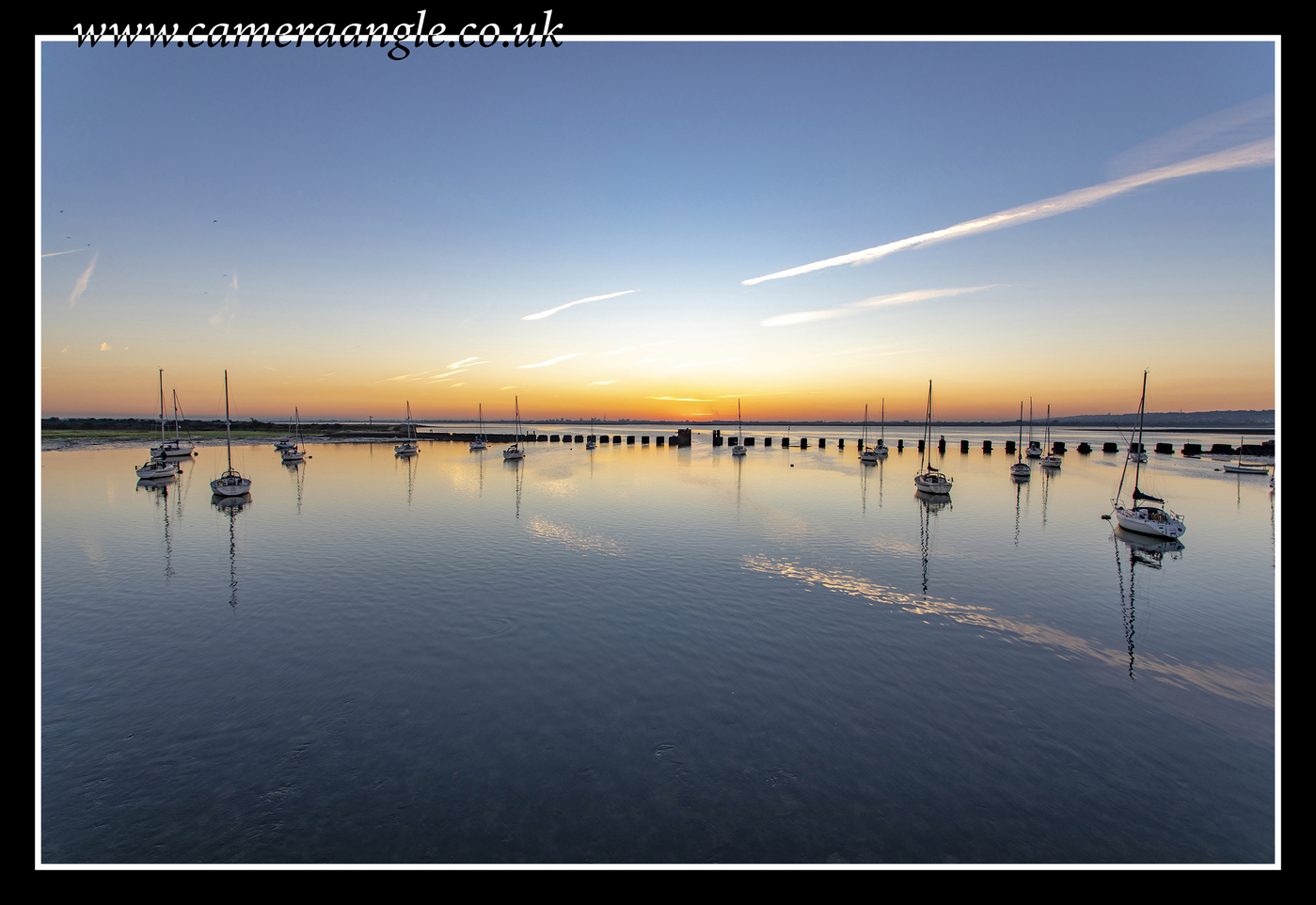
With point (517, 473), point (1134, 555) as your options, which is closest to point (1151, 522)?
point (1134, 555)

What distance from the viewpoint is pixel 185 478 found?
56.2 meters

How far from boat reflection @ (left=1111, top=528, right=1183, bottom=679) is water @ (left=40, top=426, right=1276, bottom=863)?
0.91ft

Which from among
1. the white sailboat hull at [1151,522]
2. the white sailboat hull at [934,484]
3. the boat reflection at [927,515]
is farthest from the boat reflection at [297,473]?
the white sailboat hull at [1151,522]

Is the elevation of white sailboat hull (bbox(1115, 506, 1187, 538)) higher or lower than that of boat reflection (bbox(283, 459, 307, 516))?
lower

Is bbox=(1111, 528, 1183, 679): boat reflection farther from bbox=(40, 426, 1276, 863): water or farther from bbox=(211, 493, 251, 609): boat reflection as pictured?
bbox=(211, 493, 251, 609): boat reflection

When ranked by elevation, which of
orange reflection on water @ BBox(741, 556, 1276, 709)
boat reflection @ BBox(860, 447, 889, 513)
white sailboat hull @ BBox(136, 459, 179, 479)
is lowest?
orange reflection on water @ BBox(741, 556, 1276, 709)

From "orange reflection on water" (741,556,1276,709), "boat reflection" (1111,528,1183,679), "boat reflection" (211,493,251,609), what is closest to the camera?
"orange reflection on water" (741,556,1276,709)

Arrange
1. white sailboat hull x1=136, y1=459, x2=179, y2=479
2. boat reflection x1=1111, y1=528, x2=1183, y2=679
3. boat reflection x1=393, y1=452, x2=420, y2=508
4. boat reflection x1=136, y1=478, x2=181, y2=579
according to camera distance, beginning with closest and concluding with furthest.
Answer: boat reflection x1=1111, y1=528, x2=1183, y2=679
boat reflection x1=136, y1=478, x2=181, y2=579
white sailboat hull x1=136, y1=459, x2=179, y2=479
boat reflection x1=393, y1=452, x2=420, y2=508

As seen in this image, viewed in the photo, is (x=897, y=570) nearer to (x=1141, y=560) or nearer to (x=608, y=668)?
(x=1141, y=560)

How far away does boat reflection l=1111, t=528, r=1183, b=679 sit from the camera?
1900 cm

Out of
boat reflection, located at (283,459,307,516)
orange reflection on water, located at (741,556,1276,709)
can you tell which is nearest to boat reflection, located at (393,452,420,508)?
boat reflection, located at (283,459,307,516)

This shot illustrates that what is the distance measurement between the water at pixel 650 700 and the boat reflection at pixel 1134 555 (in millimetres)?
277

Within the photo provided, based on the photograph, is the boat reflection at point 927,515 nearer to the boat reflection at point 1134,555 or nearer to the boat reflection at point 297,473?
the boat reflection at point 1134,555
